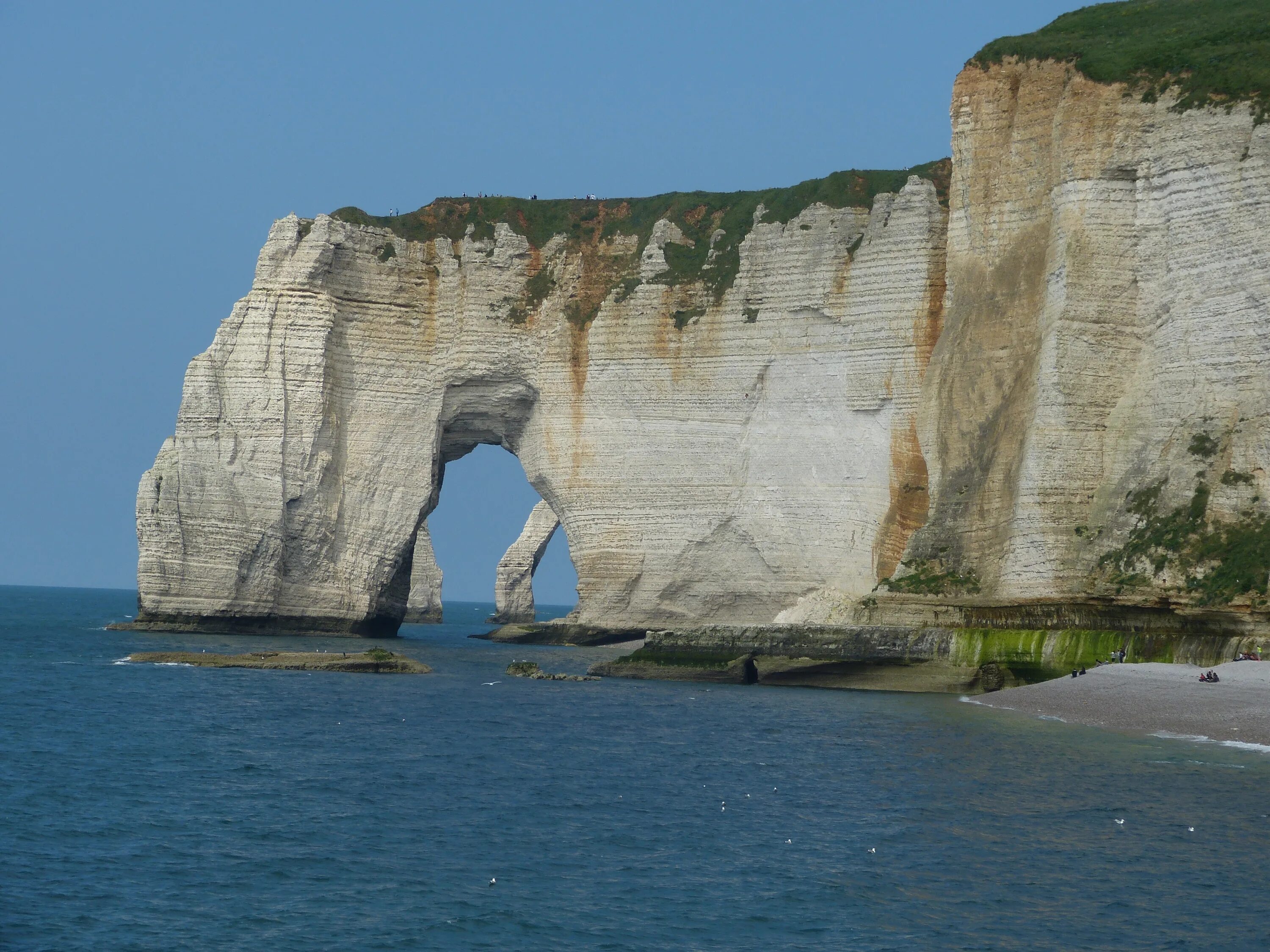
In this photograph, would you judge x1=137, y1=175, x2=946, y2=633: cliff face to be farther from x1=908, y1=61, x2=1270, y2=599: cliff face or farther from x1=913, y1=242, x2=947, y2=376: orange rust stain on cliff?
x1=908, y1=61, x2=1270, y2=599: cliff face

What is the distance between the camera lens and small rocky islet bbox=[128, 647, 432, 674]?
134ft

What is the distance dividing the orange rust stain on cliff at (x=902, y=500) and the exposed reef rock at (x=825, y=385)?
0.10 meters

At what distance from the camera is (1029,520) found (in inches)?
1494

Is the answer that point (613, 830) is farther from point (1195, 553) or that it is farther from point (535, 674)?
point (535, 674)

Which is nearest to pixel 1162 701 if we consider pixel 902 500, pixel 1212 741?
pixel 1212 741

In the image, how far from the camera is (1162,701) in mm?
28719

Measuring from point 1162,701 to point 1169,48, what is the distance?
19.2 meters

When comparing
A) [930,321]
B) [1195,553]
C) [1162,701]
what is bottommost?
[1162,701]

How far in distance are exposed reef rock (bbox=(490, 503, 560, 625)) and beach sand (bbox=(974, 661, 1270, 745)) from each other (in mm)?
48173

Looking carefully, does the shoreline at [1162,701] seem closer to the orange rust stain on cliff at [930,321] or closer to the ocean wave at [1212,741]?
the ocean wave at [1212,741]

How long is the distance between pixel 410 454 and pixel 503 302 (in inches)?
255

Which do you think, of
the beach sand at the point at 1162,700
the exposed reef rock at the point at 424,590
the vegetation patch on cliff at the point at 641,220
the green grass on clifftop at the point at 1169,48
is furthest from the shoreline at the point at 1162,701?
the exposed reef rock at the point at 424,590

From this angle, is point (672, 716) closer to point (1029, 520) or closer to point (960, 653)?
point (960, 653)

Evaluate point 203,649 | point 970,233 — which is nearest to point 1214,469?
point 970,233
